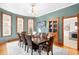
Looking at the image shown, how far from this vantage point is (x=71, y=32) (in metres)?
2.24

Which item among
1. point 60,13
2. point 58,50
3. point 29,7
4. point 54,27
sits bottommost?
point 58,50

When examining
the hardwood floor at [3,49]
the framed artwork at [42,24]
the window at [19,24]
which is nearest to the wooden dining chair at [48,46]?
the framed artwork at [42,24]

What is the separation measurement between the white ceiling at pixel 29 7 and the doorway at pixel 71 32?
32 centimetres

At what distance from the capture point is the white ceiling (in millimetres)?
2199

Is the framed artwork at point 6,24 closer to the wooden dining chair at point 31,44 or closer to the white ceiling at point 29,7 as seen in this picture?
the white ceiling at point 29,7

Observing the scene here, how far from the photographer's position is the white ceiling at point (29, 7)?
7.22 feet

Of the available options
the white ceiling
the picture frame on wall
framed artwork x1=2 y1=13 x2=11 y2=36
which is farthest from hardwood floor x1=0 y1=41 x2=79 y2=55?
the white ceiling

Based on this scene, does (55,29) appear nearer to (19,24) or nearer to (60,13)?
(60,13)

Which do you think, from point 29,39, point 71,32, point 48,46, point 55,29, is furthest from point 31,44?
point 71,32

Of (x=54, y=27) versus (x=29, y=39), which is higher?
(x=54, y=27)

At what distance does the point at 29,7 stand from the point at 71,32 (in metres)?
1.08

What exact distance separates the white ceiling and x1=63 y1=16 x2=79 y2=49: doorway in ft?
1.06
